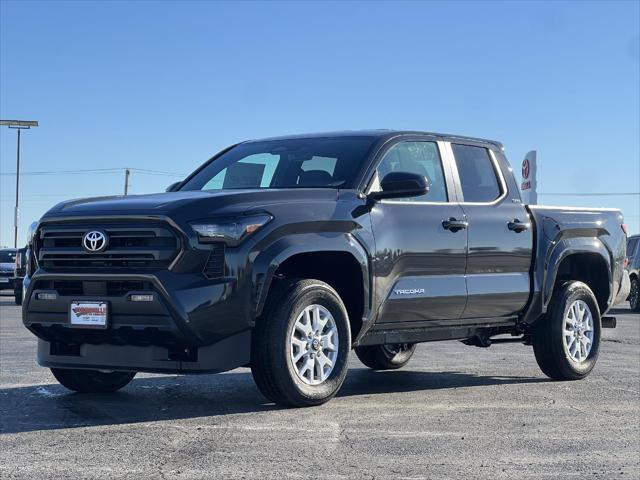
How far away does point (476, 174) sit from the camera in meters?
8.94

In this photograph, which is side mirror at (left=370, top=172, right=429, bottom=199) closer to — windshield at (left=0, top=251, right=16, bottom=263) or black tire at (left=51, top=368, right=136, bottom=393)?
black tire at (left=51, top=368, right=136, bottom=393)

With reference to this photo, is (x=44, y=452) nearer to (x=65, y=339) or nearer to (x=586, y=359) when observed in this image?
(x=65, y=339)

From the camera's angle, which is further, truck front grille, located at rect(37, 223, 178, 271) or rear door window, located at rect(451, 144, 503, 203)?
rear door window, located at rect(451, 144, 503, 203)

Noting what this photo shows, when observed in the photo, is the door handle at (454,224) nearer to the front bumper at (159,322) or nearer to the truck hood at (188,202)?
the truck hood at (188,202)

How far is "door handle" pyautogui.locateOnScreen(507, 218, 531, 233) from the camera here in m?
8.79

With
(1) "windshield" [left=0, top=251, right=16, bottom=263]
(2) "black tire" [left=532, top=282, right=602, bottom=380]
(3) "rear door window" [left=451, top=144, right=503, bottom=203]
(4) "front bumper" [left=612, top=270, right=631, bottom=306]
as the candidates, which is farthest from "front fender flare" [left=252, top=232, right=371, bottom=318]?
(1) "windshield" [left=0, top=251, right=16, bottom=263]

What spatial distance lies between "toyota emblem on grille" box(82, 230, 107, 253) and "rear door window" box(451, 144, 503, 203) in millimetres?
3093

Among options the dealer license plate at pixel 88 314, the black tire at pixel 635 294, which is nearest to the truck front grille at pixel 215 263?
the dealer license plate at pixel 88 314

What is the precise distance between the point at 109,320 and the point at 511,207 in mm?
3743

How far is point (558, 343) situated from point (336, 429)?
3542 millimetres

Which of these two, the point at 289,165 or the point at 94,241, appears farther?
the point at 289,165

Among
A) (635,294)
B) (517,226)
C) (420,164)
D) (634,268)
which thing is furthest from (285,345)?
(635,294)

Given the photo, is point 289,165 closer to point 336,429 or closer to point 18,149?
point 336,429

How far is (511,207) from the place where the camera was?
8961 millimetres
